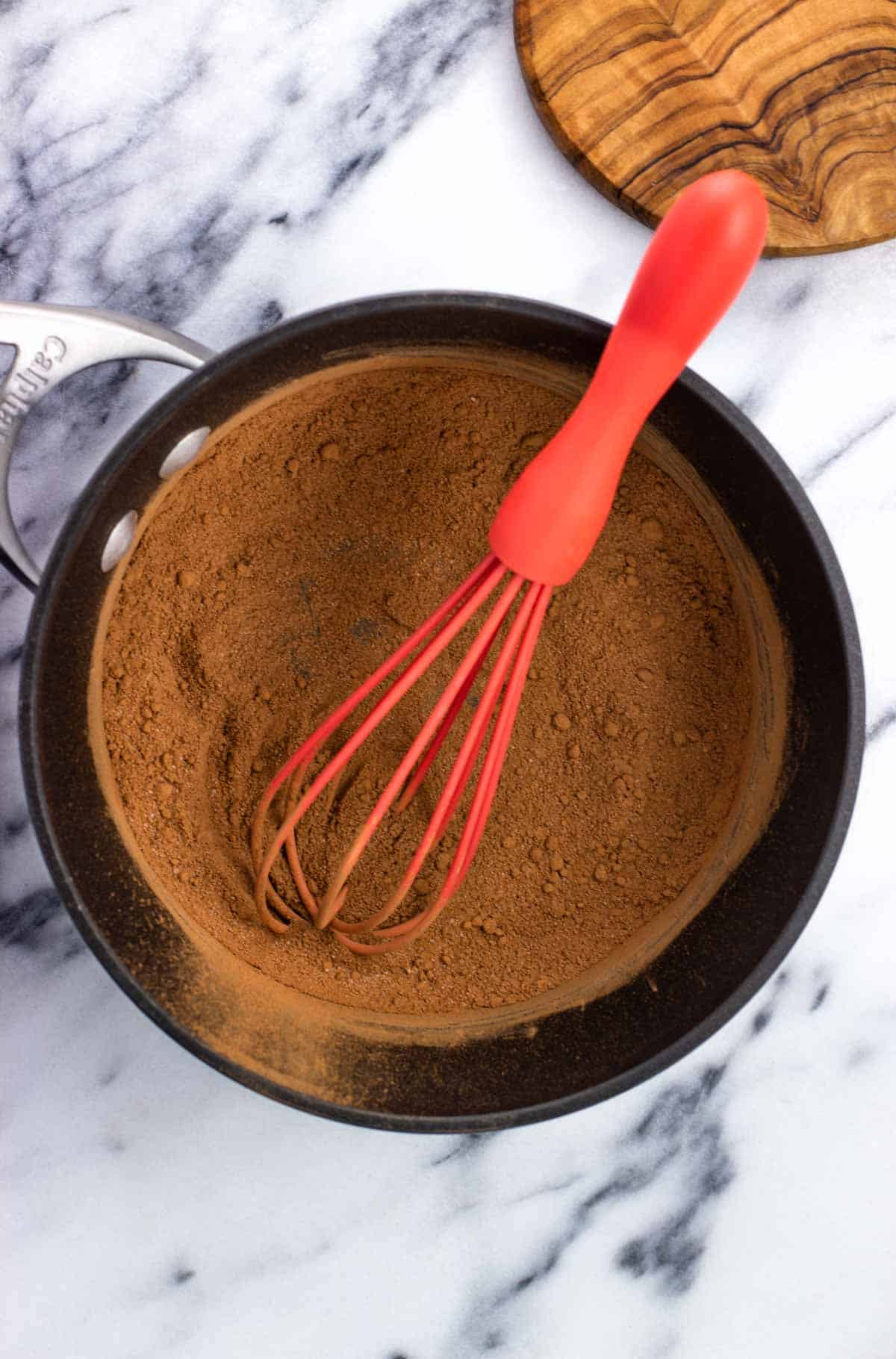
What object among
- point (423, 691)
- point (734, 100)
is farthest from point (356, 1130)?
point (734, 100)

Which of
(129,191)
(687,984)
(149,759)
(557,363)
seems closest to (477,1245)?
(687,984)

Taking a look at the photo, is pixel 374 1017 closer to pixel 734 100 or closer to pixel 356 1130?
pixel 356 1130

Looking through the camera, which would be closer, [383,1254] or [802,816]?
[802,816]

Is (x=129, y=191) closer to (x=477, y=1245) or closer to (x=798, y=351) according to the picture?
(x=798, y=351)

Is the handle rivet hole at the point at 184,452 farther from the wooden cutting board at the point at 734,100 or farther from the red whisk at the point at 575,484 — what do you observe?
the wooden cutting board at the point at 734,100

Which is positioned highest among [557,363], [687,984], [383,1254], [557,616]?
[557,363]

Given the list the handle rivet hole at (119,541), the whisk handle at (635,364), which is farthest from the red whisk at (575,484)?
the handle rivet hole at (119,541)

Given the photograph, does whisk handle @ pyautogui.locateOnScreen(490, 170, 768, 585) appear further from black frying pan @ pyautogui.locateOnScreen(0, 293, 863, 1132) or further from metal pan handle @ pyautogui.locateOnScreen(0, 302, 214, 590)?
metal pan handle @ pyautogui.locateOnScreen(0, 302, 214, 590)
